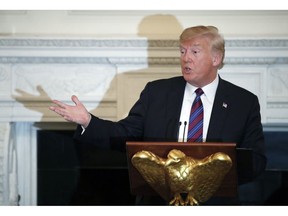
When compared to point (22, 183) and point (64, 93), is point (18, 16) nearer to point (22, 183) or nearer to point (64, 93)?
point (64, 93)

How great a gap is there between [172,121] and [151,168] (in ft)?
2.32

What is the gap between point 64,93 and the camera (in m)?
4.43

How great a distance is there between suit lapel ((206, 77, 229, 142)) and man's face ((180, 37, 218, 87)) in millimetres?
75

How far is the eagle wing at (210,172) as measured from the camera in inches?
102

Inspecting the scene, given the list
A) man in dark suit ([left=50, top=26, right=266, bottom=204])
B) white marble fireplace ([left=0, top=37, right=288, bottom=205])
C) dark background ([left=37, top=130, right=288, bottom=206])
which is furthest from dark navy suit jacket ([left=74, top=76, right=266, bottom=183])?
dark background ([left=37, top=130, right=288, bottom=206])

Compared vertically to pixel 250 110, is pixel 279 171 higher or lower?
lower

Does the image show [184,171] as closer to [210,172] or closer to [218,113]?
[210,172]

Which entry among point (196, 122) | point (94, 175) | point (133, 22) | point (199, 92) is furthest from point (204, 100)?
point (94, 175)

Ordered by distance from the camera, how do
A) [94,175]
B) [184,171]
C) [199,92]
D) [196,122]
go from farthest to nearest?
[94,175]
[199,92]
[196,122]
[184,171]

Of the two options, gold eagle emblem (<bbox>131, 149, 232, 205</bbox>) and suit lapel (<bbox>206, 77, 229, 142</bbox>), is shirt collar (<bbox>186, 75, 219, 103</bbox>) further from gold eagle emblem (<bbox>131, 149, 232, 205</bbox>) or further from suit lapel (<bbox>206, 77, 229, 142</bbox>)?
gold eagle emblem (<bbox>131, 149, 232, 205</bbox>)

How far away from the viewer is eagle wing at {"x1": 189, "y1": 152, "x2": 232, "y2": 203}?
259cm

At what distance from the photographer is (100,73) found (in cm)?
445
